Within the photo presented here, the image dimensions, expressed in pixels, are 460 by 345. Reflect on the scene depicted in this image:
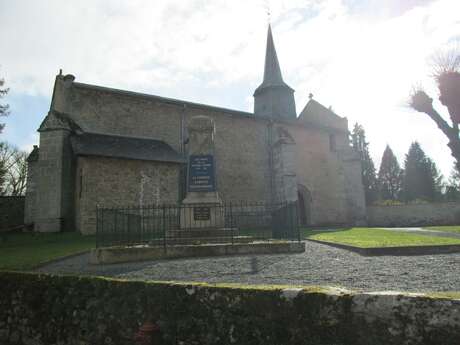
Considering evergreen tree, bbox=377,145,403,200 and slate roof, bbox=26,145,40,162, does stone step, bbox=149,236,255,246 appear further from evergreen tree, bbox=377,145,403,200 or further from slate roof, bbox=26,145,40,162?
evergreen tree, bbox=377,145,403,200

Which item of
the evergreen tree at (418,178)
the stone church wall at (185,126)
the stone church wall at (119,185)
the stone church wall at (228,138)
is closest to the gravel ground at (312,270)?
the stone church wall at (119,185)

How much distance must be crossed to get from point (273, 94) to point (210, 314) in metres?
30.1

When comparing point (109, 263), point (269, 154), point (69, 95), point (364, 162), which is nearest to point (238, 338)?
point (109, 263)

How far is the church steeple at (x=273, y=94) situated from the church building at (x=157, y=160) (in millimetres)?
5009

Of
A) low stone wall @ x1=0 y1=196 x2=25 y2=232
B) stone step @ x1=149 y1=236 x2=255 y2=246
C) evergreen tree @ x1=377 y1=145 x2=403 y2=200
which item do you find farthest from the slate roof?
evergreen tree @ x1=377 y1=145 x2=403 y2=200

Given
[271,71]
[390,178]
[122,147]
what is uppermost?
[271,71]

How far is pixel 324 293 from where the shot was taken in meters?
2.74

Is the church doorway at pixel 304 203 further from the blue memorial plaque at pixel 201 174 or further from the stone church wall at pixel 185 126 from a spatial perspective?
the blue memorial plaque at pixel 201 174

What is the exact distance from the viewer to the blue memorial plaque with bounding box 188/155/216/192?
1108cm

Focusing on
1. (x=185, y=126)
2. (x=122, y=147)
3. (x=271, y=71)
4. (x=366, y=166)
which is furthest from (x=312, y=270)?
(x=366, y=166)

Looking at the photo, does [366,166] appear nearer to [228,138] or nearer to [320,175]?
[320,175]

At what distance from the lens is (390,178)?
55.3 meters

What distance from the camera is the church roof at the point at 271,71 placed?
3252 cm

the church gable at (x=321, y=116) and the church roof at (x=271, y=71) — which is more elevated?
the church roof at (x=271, y=71)
